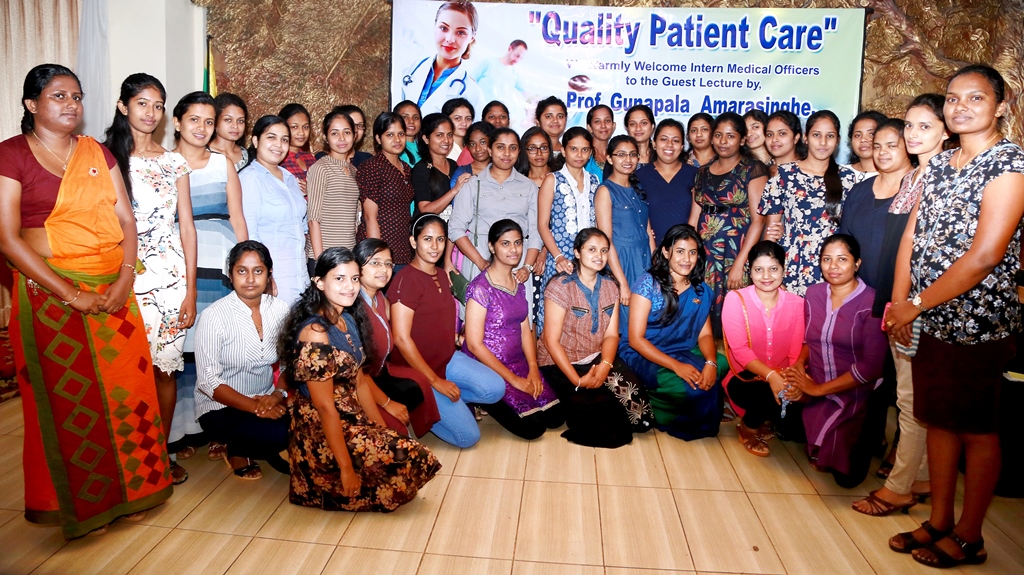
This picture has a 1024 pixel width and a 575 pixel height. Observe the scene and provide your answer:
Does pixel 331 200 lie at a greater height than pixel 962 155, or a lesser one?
lesser

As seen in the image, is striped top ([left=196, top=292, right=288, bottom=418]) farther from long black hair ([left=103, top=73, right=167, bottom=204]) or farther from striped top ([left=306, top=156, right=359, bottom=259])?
striped top ([left=306, top=156, right=359, bottom=259])

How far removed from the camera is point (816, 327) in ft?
10.7

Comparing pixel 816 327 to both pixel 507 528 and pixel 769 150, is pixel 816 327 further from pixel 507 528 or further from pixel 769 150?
pixel 507 528

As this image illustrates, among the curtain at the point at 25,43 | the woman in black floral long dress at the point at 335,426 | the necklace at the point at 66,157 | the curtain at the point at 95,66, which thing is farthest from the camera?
the curtain at the point at 95,66

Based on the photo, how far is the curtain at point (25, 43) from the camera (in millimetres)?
4422

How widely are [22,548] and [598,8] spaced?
4.47m

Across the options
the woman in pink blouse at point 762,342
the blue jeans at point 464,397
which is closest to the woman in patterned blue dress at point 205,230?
the blue jeans at point 464,397

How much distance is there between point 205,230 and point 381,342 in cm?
89

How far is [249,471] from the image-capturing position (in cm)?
302

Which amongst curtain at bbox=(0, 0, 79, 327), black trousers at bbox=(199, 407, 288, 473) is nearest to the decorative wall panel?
curtain at bbox=(0, 0, 79, 327)

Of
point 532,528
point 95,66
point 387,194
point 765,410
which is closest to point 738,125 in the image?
point 765,410

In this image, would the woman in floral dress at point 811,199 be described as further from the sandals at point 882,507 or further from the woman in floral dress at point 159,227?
the woman in floral dress at point 159,227

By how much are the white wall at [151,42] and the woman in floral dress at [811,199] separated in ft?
12.8

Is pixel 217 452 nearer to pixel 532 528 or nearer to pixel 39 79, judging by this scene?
pixel 532 528
